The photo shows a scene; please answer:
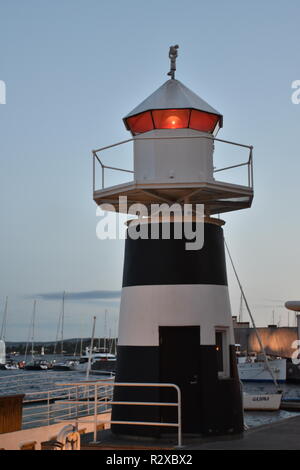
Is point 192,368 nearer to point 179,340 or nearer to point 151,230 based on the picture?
point 179,340

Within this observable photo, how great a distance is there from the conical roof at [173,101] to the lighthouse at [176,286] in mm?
22

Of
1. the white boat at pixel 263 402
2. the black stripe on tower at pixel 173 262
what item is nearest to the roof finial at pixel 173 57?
the black stripe on tower at pixel 173 262

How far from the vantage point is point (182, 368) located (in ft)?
40.9

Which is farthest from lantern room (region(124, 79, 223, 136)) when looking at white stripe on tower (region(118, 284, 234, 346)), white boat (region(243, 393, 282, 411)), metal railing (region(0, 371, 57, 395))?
white boat (region(243, 393, 282, 411))

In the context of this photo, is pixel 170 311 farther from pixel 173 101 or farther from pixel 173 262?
pixel 173 101

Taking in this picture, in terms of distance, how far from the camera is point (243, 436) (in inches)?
479

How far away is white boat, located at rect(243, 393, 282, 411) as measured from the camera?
2286 centimetres

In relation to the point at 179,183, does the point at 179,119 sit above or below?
above

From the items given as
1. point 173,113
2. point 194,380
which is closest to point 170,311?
point 194,380

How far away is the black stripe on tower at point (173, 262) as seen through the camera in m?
12.7

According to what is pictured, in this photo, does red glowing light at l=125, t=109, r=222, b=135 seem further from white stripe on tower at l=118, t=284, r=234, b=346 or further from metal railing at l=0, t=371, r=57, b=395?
metal railing at l=0, t=371, r=57, b=395

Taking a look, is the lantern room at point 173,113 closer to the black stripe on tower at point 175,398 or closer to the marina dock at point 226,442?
the black stripe on tower at point 175,398
